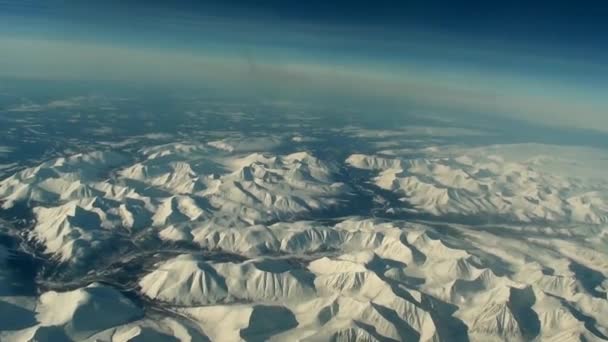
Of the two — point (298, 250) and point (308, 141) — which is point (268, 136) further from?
point (298, 250)

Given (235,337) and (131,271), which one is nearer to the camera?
(235,337)

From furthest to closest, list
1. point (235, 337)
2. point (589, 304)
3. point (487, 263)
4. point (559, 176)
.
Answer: point (559, 176), point (487, 263), point (589, 304), point (235, 337)

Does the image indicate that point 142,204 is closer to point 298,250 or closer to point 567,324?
point 298,250

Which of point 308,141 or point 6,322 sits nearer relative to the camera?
point 6,322

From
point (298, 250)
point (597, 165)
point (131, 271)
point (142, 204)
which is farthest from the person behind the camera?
point (597, 165)

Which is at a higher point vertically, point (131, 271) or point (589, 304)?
point (589, 304)

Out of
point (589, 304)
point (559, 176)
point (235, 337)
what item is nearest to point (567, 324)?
point (589, 304)

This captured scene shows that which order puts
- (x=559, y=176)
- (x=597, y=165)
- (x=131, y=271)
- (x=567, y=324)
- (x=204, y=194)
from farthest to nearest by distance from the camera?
(x=597, y=165), (x=559, y=176), (x=204, y=194), (x=131, y=271), (x=567, y=324)

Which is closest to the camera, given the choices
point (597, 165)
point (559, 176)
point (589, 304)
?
A: point (589, 304)

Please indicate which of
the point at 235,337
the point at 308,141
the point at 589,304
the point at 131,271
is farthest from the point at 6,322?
the point at 308,141
